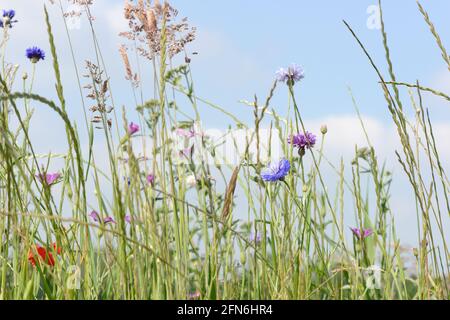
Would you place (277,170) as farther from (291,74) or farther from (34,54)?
(34,54)

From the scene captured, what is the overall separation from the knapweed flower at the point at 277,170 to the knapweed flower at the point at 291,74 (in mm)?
398

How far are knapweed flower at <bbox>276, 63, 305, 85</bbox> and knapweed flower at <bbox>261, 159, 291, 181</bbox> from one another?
1.31 feet

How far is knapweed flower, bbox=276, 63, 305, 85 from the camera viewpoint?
1.99 metres

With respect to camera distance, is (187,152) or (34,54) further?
(34,54)

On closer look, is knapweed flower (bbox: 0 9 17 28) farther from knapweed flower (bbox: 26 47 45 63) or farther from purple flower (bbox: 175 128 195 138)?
purple flower (bbox: 175 128 195 138)

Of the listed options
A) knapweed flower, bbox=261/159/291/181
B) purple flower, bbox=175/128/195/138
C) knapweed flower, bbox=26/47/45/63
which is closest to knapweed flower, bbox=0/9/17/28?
knapweed flower, bbox=26/47/45/63

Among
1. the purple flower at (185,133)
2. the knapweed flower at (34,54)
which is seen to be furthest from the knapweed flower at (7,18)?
the purple flower at (185,133)

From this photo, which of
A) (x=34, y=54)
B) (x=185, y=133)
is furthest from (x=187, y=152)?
(x=34, y=54)

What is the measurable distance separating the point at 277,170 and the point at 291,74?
18.8 inches

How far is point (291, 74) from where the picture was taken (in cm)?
202

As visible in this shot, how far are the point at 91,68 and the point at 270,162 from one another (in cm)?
52

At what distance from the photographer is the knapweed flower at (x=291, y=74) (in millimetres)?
1995

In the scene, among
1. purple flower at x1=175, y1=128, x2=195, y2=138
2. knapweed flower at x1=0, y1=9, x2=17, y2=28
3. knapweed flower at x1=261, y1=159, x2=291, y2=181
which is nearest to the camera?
knapweed flower at x1=261, y1=159, x2=291, y2=181
